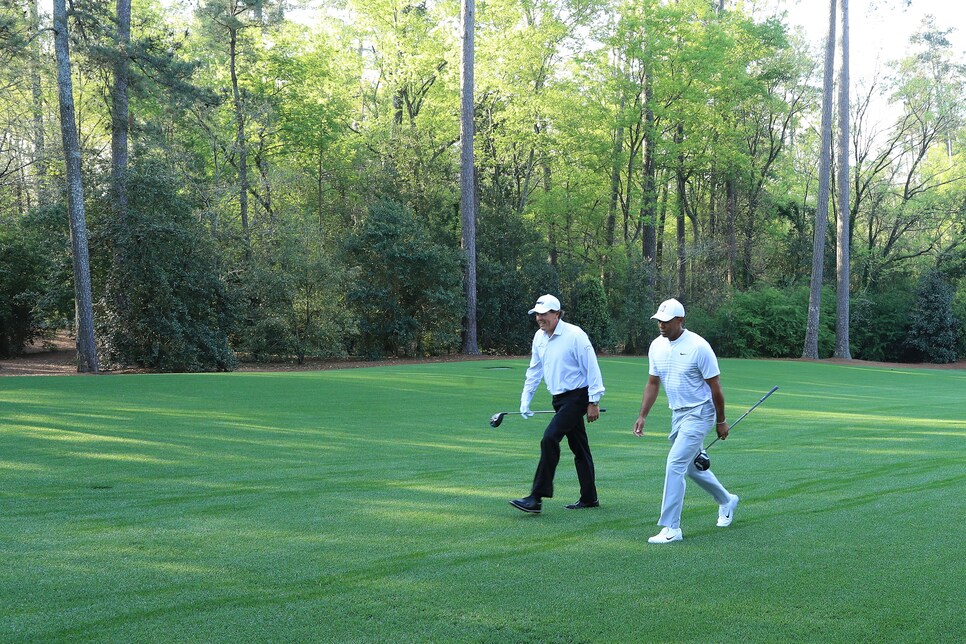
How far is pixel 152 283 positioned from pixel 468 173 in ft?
46.0

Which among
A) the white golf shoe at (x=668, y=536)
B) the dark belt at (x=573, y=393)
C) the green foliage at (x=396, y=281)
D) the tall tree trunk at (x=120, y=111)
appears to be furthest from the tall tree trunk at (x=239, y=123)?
the white golf shoe at (x=668, y=536)

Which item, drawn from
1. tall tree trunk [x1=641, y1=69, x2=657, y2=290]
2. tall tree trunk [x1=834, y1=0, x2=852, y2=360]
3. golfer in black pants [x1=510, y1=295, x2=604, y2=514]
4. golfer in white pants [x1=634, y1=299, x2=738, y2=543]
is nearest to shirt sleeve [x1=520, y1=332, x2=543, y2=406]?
golfer in black pants [x1=510, y1=295, x2=604, y2=514]

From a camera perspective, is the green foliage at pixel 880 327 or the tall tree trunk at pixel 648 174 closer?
the green foliage at pixel 880 327

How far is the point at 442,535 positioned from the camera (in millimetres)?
7117

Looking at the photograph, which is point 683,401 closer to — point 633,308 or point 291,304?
point 291,304


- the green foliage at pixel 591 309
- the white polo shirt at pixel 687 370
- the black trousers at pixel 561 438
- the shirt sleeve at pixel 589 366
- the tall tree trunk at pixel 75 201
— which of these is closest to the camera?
the white polo shirt at pixel 687 370

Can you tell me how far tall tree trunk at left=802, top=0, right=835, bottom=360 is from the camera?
37.8 m

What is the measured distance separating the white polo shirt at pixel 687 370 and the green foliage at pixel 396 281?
26221mm

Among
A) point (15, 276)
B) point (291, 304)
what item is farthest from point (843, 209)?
point (15, 276)

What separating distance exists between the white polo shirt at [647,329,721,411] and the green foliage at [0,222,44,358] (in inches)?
1179

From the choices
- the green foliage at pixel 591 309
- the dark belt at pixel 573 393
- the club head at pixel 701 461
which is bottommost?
the club head at pixel 701 461

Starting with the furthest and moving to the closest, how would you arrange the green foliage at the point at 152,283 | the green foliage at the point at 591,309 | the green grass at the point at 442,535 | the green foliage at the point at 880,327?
1. the green foliage at the point at 880,327
2. the green foliage at the point at 591,309
3. the green foliage at the point at 152,283
4. the green grass at the point at 442,535

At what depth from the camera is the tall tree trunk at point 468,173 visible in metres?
34.6

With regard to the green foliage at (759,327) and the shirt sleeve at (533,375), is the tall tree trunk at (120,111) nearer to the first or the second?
the shirt sleeve at (533,375)
